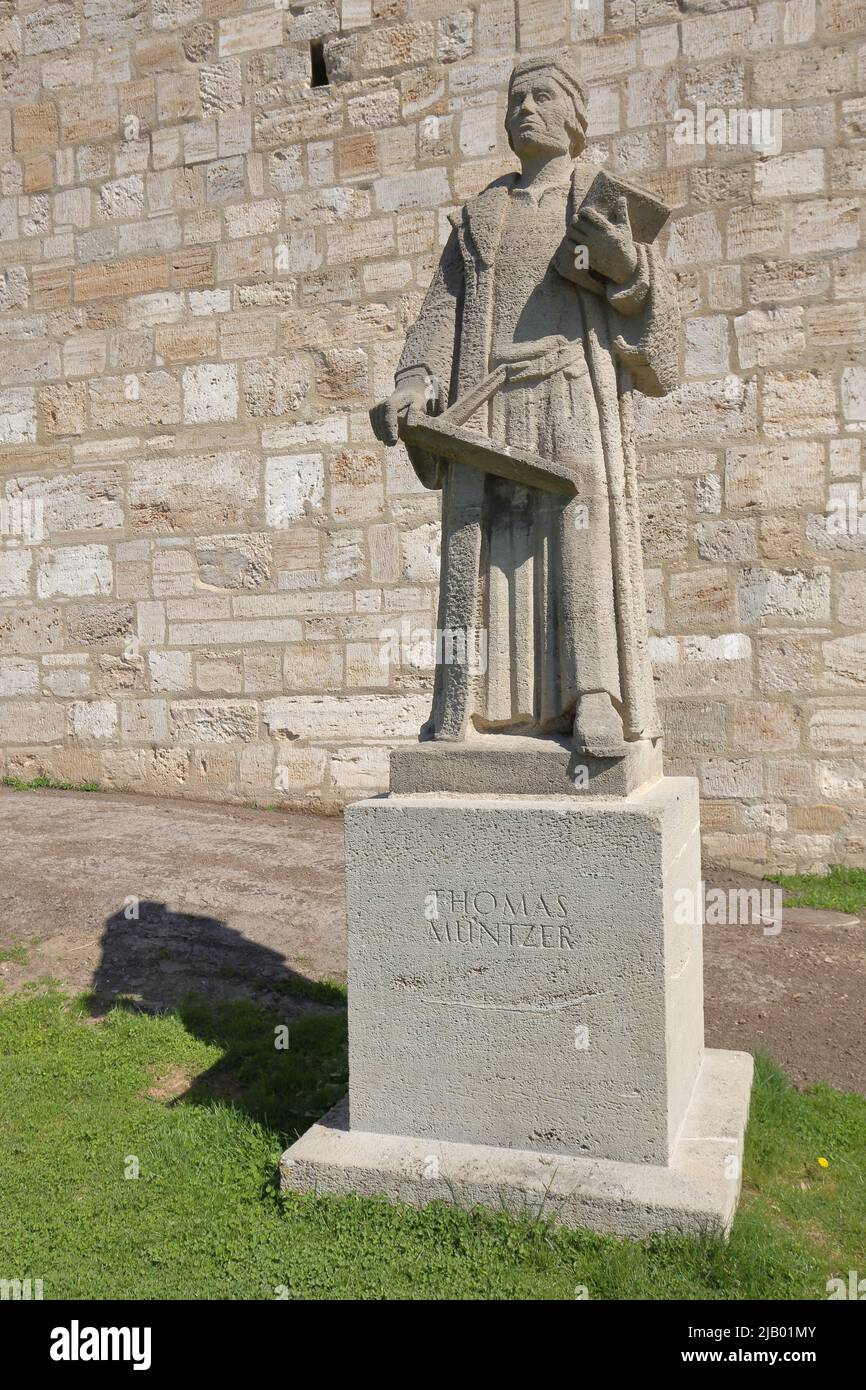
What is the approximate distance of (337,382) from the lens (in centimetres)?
696

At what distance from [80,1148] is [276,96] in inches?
269

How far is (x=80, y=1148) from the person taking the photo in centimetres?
320

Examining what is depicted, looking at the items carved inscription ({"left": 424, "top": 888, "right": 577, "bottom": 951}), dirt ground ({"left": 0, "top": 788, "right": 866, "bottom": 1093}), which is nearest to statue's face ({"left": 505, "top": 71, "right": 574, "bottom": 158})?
carved inscription ({"left": 424, "top": 888, "right": 577, "bottom": 951})

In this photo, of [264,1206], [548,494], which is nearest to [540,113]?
[548,494]

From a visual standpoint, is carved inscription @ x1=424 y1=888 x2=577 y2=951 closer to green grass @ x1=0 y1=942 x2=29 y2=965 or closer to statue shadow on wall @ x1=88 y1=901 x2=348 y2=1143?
statue shadow on wall @ x1=88 y1=901 x2=348 y2=1143

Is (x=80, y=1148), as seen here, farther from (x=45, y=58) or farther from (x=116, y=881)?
(x=45, y=58)

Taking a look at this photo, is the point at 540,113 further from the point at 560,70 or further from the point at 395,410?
the point at 395,410

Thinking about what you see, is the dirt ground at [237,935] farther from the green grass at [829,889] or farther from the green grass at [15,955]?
the green grass at [829,889]

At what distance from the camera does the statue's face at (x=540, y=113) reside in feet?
10.1

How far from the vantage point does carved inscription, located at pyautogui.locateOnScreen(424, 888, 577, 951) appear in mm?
2736

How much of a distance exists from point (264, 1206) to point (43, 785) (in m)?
5.30

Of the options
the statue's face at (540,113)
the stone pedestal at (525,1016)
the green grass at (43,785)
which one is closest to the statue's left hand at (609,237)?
the statue's face at (540,113)

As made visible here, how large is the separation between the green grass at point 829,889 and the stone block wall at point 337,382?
137 mm
